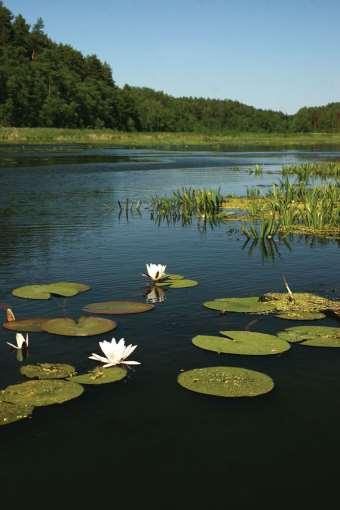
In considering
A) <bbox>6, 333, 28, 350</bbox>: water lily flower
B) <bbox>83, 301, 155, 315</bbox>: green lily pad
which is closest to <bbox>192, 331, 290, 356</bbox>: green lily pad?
<bbox>83, 301, 155, 315</bbox>: green lily pad

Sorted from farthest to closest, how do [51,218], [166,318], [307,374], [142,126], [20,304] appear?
[142,126], [51,218], [20,304], [166,318], [307,374]

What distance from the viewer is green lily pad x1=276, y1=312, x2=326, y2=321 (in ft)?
30.1

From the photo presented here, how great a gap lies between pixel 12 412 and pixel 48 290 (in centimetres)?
482

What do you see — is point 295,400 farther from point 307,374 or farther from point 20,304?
point 20,304

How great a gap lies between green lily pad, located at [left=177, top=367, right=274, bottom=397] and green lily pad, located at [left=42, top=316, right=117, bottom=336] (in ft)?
6.72

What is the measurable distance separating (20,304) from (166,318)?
2.69 meters

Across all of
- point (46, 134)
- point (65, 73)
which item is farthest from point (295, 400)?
point (65, 73)

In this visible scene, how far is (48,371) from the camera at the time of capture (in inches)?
274

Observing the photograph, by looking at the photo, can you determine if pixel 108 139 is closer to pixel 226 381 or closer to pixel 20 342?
pixel 20 342

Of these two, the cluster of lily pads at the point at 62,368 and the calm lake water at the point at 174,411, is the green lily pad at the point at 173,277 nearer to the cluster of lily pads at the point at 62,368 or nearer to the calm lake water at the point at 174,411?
the calm lake water at the point at 174,411

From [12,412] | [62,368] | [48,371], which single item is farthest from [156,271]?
[12,412]

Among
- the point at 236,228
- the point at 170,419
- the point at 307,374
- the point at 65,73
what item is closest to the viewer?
the point at 170,419

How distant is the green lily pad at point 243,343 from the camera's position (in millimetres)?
7699

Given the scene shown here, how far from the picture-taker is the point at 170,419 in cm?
602
